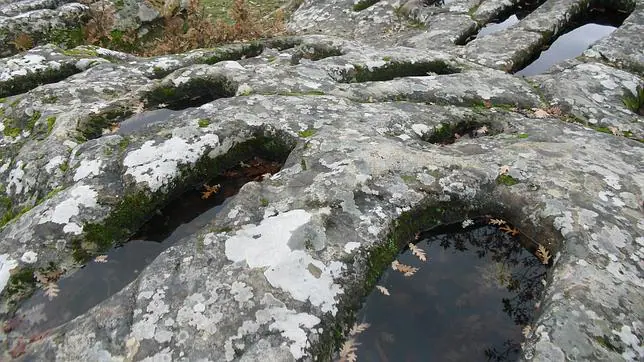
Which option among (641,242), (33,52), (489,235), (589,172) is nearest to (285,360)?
(489,235)

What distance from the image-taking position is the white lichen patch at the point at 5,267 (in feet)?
17.7

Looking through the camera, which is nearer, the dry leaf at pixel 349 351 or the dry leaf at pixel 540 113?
the dry leaf at pixel 349 351

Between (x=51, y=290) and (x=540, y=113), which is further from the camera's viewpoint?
(x=540, y=113)

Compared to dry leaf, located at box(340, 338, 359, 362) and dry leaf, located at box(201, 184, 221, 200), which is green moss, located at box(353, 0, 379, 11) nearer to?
dry leaf, located at box(201, 184, 221, 200)

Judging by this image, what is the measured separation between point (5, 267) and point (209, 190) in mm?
2682

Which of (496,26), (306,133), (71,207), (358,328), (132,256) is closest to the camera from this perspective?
(358,328)

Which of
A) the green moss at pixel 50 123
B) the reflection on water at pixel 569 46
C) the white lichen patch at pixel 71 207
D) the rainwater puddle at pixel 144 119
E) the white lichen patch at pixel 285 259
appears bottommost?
the reflection on water at pixel 569 46

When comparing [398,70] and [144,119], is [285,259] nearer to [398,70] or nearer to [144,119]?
[144,119]

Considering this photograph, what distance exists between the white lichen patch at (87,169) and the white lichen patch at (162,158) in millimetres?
397

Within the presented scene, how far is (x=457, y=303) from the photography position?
545 cm

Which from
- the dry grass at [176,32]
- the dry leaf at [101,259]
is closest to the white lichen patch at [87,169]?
the dry leaf at [101,259]

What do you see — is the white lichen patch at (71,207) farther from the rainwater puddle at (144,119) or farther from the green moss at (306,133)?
the green moss at (306,133)

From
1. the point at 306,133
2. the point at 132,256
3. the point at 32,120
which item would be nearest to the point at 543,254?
the point at 306,133

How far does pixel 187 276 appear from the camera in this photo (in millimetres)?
5027
